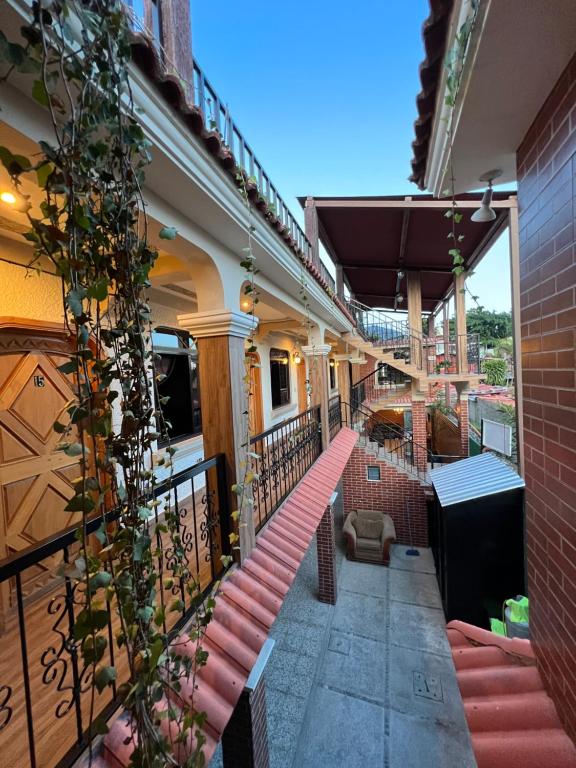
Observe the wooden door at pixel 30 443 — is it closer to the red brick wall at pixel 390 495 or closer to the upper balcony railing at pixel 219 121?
the upper balcony railing at pixel 219 121

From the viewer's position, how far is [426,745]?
4.16 m

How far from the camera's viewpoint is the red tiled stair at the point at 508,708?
136 cm

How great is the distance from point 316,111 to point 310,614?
30.0 ft

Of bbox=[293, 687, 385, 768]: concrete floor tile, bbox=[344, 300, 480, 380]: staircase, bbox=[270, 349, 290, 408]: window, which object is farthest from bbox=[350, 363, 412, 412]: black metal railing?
bbox=[293, 687, 385, 768]: concrete floor tile

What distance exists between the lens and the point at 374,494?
9539 millimetres

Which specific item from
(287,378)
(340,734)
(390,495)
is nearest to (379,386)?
(390,495)

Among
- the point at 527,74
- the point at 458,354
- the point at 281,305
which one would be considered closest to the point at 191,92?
the point at 527,74

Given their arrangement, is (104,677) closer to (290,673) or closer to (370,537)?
(290,673)

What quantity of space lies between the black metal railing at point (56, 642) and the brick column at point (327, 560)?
4.04 meters

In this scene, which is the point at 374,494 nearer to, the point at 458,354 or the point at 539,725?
the point at 458,354

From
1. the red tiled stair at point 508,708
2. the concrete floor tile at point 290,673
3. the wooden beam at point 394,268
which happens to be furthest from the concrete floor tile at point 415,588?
the wooden beam at point 394,268

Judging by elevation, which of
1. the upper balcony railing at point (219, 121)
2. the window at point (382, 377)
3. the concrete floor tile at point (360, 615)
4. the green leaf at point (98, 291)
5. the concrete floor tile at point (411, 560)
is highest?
the upper balcony railing at point (219, 121)

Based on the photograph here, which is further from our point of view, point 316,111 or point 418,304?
point 418,304

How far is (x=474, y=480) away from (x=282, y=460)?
16.4ft
